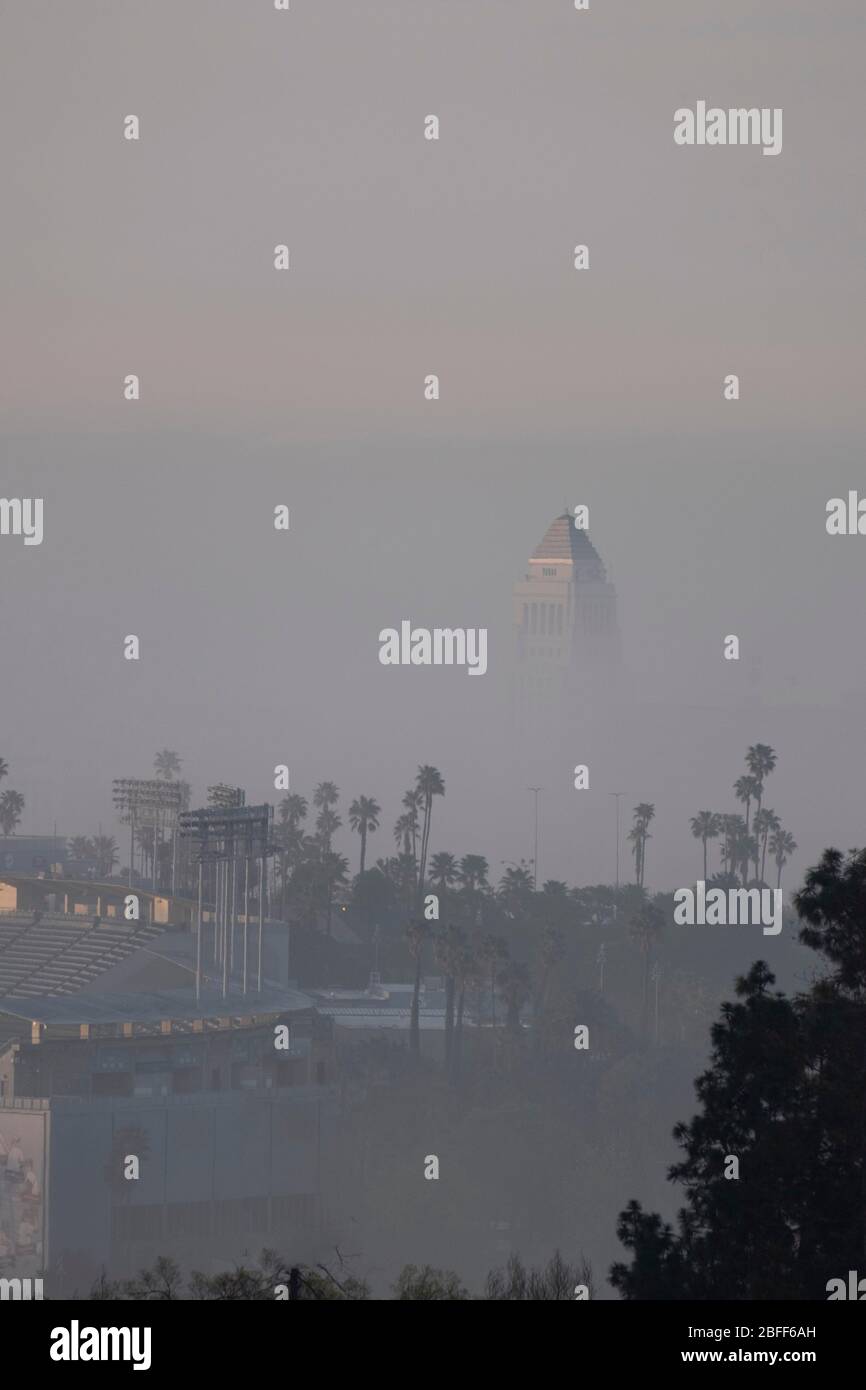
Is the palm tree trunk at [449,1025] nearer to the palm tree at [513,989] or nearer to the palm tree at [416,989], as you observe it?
the palm tree at [416,989]

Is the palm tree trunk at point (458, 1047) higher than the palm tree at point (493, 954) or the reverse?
the reverse

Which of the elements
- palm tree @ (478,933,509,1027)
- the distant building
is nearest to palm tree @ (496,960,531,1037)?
palm tree @ (478,933,509,1027)

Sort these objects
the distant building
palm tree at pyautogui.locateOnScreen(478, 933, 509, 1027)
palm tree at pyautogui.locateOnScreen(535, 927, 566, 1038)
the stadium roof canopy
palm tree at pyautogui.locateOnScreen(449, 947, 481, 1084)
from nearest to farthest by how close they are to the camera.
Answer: the distant building, the stadium roof canopy, palm tree at pyautogui.locateOnScreen(449, 947, 481, 1084), palm tree at pyautogui.locateOnScreen(478, 933, 509, 1027), palm tree at pyautogui.locateOnScreen(535, 927, 566, 1038)

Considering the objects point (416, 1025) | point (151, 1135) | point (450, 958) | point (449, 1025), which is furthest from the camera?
point (450, 958)

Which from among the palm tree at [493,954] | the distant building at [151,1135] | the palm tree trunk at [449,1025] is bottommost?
the distant building at [151,1135]

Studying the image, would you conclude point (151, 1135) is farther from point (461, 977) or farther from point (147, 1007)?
point (461, 977)

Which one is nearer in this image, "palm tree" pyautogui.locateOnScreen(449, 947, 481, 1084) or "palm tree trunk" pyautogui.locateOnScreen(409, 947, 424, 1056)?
"palm tree" pyautogui.locateOnScreen(449, 947, 481, 1084)

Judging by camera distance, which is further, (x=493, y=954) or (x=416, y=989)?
(x=416, y=989)

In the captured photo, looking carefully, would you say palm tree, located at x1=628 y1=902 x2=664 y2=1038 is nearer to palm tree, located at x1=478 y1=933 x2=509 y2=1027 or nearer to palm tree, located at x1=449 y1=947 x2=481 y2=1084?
palm tree, located at x1=478 y1=933 x2=509 y2=1027

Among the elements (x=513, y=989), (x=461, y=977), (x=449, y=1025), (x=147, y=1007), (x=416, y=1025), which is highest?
(x=461, y=977)

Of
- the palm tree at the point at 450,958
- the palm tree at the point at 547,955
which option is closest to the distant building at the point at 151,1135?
the palm tree at the point at 450,958

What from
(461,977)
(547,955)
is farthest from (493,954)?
(547,955)

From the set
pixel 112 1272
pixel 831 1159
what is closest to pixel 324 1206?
pixel 112 1272
